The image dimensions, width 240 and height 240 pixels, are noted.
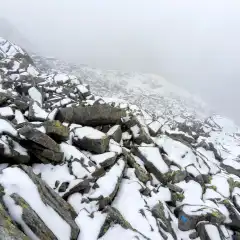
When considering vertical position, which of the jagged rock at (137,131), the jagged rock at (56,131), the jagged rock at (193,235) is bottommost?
the jagged rock at (193,235)

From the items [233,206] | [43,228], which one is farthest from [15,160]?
[233,206]

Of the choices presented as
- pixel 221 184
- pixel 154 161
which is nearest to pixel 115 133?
pixel 154 161

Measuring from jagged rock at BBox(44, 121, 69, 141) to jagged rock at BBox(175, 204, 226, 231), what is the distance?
11.8 m

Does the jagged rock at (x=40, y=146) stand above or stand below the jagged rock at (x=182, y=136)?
above

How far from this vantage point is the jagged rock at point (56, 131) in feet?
77.3

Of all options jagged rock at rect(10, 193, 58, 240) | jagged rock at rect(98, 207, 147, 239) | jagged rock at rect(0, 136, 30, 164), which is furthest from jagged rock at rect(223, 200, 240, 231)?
jagged rock at rect(0, 136, 30, 164)

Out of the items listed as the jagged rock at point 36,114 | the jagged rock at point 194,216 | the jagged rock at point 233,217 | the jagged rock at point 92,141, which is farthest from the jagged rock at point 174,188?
the jagged rock at point 36,114

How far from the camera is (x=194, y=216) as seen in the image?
2134cm

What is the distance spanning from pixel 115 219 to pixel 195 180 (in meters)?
13.3

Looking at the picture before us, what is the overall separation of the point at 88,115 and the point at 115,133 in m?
3.52

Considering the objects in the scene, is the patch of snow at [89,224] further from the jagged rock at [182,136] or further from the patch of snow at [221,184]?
the jagged rock at [182,136]

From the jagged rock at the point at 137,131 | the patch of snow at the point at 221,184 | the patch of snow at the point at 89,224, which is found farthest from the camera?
the jagged rock at the point at 137,131

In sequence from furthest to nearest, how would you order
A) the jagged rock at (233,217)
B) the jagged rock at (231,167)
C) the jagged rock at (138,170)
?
the jagged rock at (231,167) < the jagged rock at (138,170) < the jagged rock at (233,217)

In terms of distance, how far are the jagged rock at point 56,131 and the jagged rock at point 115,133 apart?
19.5ft
